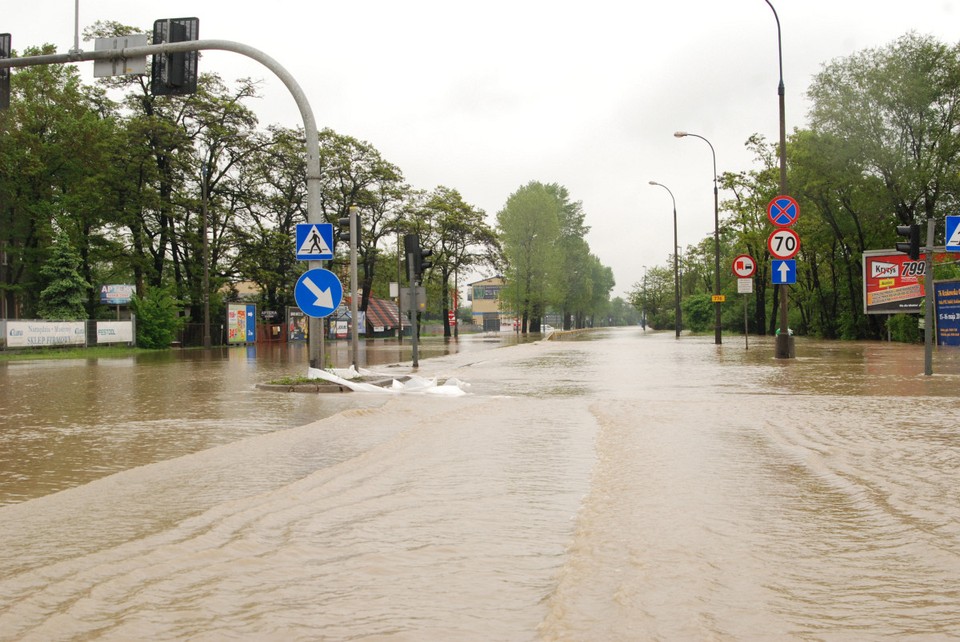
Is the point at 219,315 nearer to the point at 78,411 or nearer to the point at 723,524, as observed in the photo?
the point at 78,411

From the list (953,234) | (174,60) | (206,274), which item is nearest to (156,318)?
(206,274)

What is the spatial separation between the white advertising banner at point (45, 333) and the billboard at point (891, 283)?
36.0m

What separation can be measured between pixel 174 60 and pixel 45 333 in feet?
84.6

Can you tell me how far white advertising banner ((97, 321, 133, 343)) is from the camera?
39.2 metres

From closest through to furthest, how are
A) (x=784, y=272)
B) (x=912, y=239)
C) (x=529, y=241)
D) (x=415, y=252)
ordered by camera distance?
(x=912, y=239)
(x=415, y=252)
(x=784, y=272)
(x=529, y=241)

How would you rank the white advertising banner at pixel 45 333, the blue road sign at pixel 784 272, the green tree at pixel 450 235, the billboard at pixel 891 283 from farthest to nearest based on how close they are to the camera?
1. the green tree at pixel 450 235
2. the billboard at pixel 891 283
3. the white advertising banner at pixel 45 333
4. the blue road sign at pixel 784 272

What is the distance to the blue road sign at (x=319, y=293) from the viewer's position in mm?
14695

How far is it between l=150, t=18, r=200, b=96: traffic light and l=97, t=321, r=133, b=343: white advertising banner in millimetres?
27864

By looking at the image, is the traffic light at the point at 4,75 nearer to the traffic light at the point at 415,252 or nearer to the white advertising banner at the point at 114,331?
the traffic light at the point at 415,252

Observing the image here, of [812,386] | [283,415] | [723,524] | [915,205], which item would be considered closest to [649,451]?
[723,524]

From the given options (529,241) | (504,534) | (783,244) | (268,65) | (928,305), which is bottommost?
(504,534)

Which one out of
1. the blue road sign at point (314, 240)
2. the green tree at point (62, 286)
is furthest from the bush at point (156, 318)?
the blue road sign at point (314, 240)

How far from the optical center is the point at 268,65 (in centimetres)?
1434

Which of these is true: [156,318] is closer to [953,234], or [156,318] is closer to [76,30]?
[76,30]
